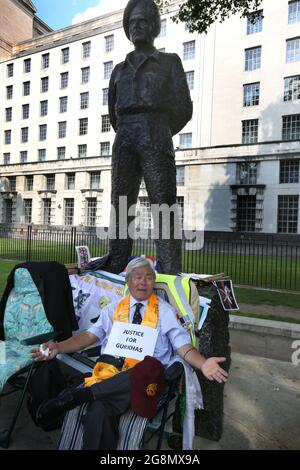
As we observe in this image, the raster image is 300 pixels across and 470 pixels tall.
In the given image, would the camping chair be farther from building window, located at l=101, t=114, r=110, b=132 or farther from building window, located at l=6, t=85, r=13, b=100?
building window, located at l=6, t=85, r=13, b=100

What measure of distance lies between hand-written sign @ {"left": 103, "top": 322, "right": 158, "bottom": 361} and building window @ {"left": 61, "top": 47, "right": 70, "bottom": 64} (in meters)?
A: 47.7

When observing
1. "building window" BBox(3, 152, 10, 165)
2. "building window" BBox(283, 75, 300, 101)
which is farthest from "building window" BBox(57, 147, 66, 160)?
"building window" BBox(283, 75, 300, 101)

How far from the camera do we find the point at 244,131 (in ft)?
108

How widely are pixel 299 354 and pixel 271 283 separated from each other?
227 inches

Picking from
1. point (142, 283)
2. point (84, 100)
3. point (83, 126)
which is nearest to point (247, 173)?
point (83, 126)

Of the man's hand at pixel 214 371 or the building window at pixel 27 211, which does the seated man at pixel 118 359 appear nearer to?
the man's hand at pixel 214 371

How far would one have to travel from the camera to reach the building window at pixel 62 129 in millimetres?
44125

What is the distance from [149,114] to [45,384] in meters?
2.97

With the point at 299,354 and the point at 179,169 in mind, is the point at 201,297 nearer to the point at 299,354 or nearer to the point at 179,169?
the point at 299,354

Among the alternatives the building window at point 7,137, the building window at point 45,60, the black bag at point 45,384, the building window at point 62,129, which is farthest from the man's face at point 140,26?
the building window at point 7,137

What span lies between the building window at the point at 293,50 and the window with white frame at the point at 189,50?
28.6 ft

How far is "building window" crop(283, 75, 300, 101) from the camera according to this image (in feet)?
99.5

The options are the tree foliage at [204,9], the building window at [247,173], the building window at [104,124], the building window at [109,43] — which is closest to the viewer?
the tree foliage at [204,9]
